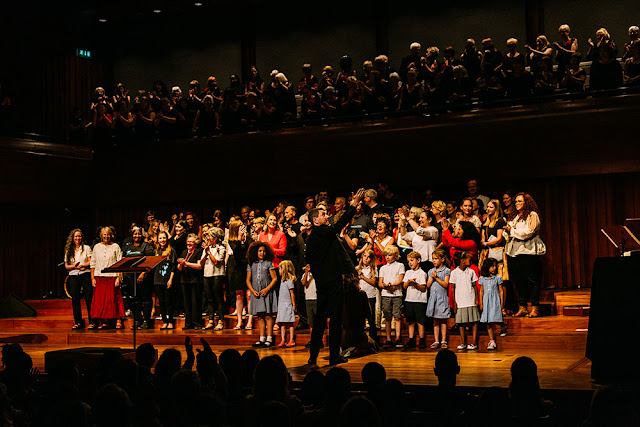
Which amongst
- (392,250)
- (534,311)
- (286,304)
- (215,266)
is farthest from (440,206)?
(215,266)

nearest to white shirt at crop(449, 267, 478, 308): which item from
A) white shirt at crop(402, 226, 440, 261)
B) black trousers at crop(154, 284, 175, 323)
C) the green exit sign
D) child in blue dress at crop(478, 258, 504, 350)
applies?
child in blue dress at crop(478, 258, 504, 350)

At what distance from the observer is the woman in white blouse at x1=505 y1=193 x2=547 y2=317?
9836mm

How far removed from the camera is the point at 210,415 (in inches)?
136

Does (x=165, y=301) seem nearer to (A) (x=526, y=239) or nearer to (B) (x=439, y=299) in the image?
(B) (x=439, y=299)

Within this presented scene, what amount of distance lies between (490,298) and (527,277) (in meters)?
1.14

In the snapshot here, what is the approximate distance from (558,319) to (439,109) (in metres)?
4.64

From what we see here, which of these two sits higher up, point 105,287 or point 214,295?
point 105,287

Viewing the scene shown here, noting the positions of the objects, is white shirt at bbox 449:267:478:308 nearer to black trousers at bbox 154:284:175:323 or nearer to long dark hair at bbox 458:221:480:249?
long dark hair at bbox 458:221:480:249

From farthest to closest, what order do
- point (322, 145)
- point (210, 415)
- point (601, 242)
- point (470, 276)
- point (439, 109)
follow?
point (322, 145) → point (439, 109) → point (601, 242) → point (470, 276) → point (210, 415)

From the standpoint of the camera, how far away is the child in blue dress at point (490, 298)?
8898mm

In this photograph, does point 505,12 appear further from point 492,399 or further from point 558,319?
point 492,399

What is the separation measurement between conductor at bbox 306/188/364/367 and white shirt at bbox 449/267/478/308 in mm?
1715

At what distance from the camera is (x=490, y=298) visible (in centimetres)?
896

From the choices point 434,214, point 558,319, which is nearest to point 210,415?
point 558,319
